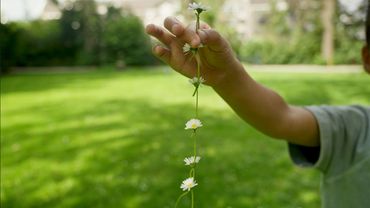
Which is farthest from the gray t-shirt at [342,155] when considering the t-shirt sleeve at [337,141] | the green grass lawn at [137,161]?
the green grass lawn at [137,161]

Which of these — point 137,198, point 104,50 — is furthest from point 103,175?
point 104,50

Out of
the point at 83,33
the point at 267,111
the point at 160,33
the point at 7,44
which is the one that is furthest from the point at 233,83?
the point at 83,33

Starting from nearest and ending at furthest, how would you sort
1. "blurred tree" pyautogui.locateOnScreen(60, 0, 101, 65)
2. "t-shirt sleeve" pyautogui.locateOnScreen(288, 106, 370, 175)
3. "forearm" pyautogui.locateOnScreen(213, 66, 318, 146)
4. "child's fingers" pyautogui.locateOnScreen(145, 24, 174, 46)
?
"child's fingers" pyautogui.locateOnScreen(145, 24, 174, 46), "forearm" pyautogui.locateOnScreen(213, 66, 318, 146), "t-shirt sleeve" pyautogui.locateOnScreen(288, 106, 370, 175), "blurred tree" pyautogui.locateOnScreen(60, 0, 101, 65)

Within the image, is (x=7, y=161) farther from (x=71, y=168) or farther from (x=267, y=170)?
(x=267, y=170)

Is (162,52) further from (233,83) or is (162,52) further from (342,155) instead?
(342,155)

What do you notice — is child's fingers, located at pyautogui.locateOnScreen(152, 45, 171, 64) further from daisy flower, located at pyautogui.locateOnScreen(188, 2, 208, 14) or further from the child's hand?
daisy flower, located at pyautogui.locateOnScreen(188, 2, 208, 14)

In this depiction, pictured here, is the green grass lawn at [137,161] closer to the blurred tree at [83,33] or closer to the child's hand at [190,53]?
the child's hand at [190,53]

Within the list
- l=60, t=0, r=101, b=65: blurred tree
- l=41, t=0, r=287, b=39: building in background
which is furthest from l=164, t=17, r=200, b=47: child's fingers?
l=41, t=0, r=287, b=39: building in background
